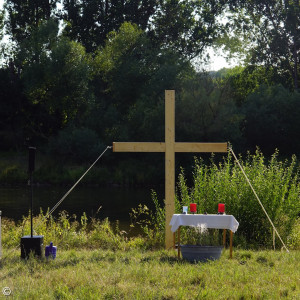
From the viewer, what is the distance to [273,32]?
141 feet

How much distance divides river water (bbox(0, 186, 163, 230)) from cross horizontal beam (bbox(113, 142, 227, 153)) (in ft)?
22.0

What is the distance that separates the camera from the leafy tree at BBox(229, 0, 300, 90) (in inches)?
1674

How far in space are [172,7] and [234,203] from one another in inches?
1502

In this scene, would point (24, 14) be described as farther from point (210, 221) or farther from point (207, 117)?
point (210, 221)

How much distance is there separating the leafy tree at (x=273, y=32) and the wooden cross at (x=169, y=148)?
A: 33881 mm

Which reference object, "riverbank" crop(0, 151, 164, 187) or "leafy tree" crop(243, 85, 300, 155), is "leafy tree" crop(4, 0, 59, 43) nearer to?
"riverbank" crop(0, 151, 164, 187)

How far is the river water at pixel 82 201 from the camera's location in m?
21.0

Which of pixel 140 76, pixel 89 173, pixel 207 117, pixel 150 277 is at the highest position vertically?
pixel 140 76

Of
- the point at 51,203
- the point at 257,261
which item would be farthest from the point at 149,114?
the point at 257,261

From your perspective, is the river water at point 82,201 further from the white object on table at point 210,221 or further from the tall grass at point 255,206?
the white object on table at point 210,221

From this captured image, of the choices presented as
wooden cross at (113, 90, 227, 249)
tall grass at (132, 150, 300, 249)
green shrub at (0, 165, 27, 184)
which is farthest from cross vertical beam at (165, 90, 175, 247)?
green shrub at (0, 165, 27, 184)

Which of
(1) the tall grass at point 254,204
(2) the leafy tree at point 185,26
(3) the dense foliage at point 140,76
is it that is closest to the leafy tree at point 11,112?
(3) the dense foliage at point 140,76

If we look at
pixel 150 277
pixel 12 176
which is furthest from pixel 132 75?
pixel 150 277

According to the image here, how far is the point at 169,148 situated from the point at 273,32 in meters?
34.9
